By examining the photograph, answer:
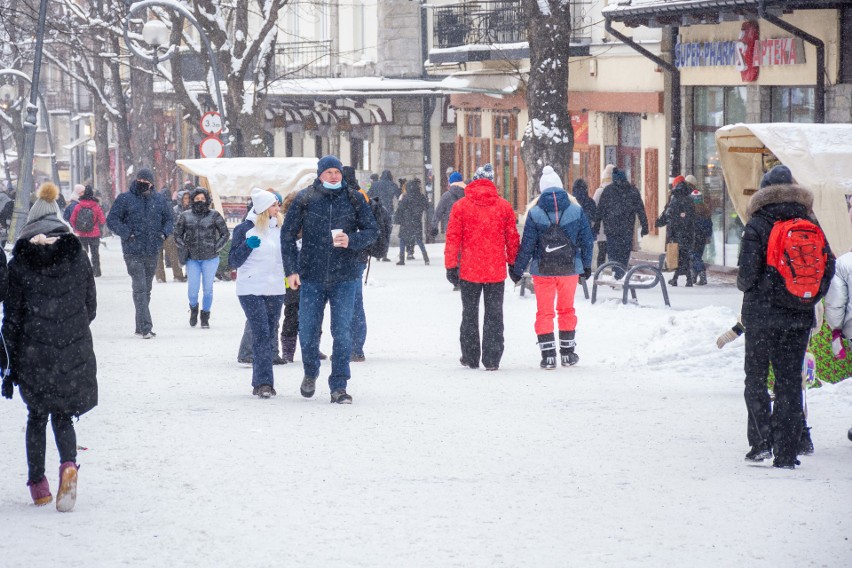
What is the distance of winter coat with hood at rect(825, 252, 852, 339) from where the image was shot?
8.58 meters

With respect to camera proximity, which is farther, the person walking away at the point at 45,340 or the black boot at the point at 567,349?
the black boot at the point at 567,349

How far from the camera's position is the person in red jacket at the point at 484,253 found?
42.3ft

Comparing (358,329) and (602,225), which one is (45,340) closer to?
(358,329)

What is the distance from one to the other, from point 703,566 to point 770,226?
2.44m

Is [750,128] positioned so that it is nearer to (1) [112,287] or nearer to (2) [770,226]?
(2) [770,226]

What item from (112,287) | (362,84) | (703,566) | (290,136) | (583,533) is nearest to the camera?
(703,566)

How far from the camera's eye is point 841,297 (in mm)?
8602

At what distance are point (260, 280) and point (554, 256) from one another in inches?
110

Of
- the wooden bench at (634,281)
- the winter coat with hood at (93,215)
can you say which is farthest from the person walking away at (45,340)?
the winter coat with hood at (93,215)

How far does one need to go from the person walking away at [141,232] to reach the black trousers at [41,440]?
28.7 ft

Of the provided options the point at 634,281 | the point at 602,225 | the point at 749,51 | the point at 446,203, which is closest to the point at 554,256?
the point at 634,281

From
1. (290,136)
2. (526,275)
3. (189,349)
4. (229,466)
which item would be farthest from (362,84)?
(229,466)

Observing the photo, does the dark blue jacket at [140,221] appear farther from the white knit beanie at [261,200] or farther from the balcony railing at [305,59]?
the balcony railing at [305,59]

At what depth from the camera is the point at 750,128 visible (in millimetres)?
14617
